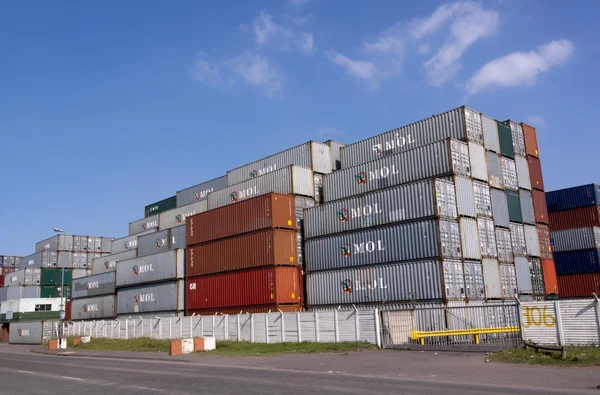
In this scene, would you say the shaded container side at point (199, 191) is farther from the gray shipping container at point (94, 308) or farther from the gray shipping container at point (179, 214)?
the gray shipping container at point (94, 308)

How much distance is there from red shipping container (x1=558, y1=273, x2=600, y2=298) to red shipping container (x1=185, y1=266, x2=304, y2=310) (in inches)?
1059

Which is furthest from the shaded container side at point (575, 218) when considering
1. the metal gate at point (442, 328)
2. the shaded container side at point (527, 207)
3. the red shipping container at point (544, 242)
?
the metal gate at point (442, 328)

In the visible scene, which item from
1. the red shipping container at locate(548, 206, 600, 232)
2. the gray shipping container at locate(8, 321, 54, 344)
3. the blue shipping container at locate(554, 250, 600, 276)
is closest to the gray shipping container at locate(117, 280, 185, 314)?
the gray shipping container at locate(8, 321, 54, 344)

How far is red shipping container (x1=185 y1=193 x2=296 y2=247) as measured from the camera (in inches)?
1535

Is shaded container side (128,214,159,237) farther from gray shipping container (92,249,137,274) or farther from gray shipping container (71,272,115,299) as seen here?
gray shipping container (71,272,115,299)

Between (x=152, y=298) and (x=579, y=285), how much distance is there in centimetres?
4019

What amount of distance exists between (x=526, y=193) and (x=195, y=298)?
91.7 feet

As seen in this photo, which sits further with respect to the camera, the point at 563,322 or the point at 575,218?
the point at 575,218

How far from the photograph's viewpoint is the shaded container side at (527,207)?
1486 inches

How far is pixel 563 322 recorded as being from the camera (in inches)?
861

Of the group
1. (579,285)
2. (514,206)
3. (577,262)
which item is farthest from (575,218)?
(514,206)

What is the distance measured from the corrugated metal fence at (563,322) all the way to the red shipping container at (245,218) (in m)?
20.0

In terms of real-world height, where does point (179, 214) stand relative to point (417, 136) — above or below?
below

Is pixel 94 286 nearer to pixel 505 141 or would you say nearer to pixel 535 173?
pixel 505 141
